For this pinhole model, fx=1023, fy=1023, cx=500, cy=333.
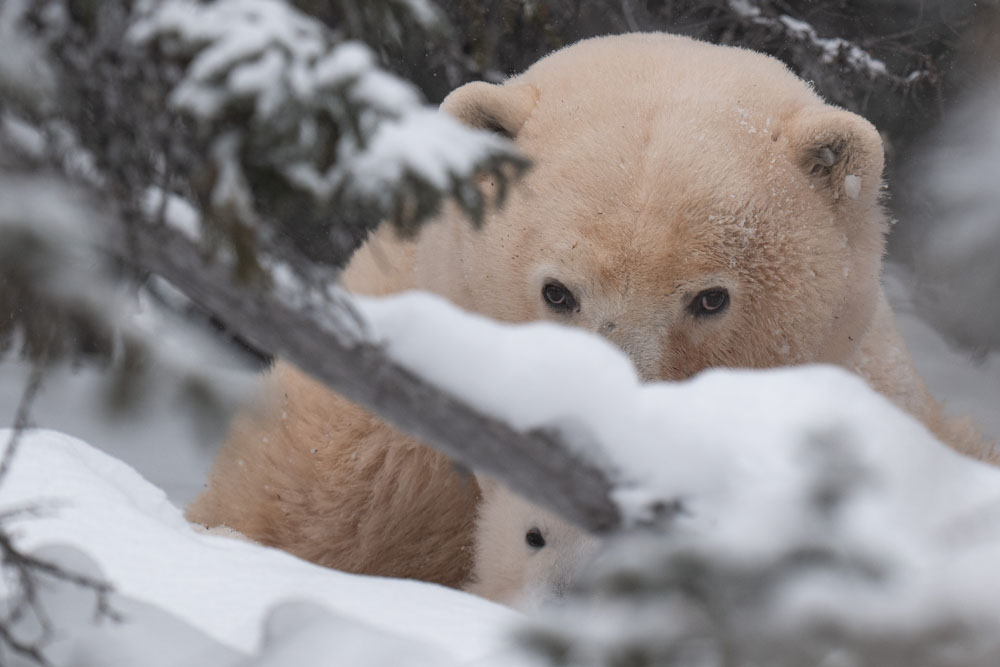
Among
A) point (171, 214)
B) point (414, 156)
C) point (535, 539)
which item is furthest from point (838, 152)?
point (171, 214)

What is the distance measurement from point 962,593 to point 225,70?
88 centimetres

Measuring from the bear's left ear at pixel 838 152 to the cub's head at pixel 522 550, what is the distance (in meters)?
0.96

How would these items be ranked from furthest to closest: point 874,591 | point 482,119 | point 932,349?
point 932,349 → point 482,119 → point 874,591

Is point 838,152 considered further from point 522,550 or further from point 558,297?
point 522,550

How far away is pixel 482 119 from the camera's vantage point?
239cm

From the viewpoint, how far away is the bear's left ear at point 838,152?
2.23 m

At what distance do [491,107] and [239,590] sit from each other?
1.25 m

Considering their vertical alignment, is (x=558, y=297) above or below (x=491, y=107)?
below

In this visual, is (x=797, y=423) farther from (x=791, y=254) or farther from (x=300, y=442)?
(x=300, y=442)

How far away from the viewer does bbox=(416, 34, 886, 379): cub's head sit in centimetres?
213

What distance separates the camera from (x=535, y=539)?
2.35 metres

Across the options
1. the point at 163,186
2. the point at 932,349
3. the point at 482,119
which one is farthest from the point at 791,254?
the point at 932,349

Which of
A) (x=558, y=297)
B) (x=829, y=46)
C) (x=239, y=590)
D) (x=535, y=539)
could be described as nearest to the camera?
(x=239, y=590)

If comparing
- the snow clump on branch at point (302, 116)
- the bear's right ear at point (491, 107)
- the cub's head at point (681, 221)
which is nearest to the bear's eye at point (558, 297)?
the cub's head at point (681, 221)
